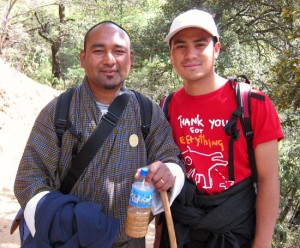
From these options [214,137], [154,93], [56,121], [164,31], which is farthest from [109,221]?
[154,93]

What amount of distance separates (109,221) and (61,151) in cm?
44

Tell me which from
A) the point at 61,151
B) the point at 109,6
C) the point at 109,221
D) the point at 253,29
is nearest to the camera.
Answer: the point at 109,221

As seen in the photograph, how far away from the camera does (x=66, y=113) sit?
1886mm

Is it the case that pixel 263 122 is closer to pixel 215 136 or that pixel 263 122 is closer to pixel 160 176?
pixel 215 136

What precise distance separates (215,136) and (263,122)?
0.88ft

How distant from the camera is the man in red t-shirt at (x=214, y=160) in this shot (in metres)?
1.95

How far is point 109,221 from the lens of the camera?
1.75m

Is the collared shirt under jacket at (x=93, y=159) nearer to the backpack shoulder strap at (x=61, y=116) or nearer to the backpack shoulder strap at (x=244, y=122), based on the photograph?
the backpack shoulder strap at (x=61, y=116)

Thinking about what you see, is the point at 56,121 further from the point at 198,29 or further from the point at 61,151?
the point at 198,29

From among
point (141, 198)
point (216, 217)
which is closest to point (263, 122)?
point (216, 217)

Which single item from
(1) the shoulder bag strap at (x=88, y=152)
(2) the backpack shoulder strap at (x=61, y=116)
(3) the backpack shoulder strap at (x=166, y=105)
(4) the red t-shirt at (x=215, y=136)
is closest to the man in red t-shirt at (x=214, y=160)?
(4) the red t-shirt at (x=215, y=136)

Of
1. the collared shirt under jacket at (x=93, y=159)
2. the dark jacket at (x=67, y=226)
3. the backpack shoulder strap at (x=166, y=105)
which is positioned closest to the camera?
the dark jacket at (x=67, y=226)

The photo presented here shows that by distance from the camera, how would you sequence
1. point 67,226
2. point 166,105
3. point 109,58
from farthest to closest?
point 166,105
point 109,58
point 67,226

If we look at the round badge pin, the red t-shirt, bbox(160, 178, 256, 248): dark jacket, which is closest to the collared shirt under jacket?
the round badge pin
